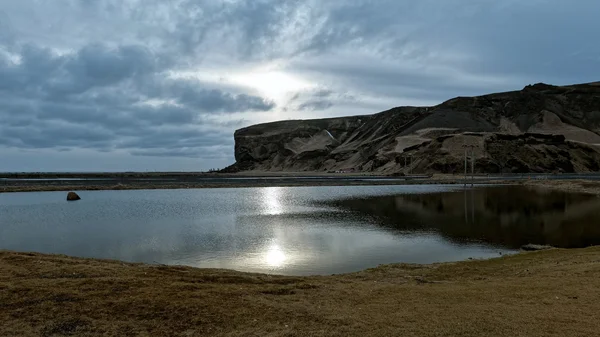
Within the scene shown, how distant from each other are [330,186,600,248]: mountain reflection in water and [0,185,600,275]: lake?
0.26ft

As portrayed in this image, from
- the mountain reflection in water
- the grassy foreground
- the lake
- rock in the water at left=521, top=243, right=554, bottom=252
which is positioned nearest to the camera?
the grassy foreground

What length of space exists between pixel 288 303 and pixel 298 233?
19.3 metres

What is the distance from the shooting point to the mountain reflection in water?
29.7 metres

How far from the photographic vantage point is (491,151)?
151000mm

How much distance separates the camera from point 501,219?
40094mm

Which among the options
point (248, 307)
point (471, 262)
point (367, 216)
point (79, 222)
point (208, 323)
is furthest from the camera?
point (367, 216)

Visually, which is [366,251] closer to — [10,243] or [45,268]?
[45,268]

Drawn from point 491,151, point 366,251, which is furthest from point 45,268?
point 491,151

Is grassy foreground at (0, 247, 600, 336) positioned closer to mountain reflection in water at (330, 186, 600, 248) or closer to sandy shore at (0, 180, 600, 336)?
sandy shore at (0, 180, 600, 336)

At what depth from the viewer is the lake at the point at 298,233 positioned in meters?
23.3

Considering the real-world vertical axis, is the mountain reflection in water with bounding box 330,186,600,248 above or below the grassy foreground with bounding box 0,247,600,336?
below

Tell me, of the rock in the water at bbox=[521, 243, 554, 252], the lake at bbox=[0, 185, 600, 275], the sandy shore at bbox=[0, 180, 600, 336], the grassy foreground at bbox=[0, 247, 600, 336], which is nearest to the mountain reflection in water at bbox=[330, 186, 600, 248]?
the lake at bbox=[0, 185, 600, 275]

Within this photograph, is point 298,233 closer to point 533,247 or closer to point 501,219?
point 533,247

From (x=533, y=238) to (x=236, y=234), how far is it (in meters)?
19.8
